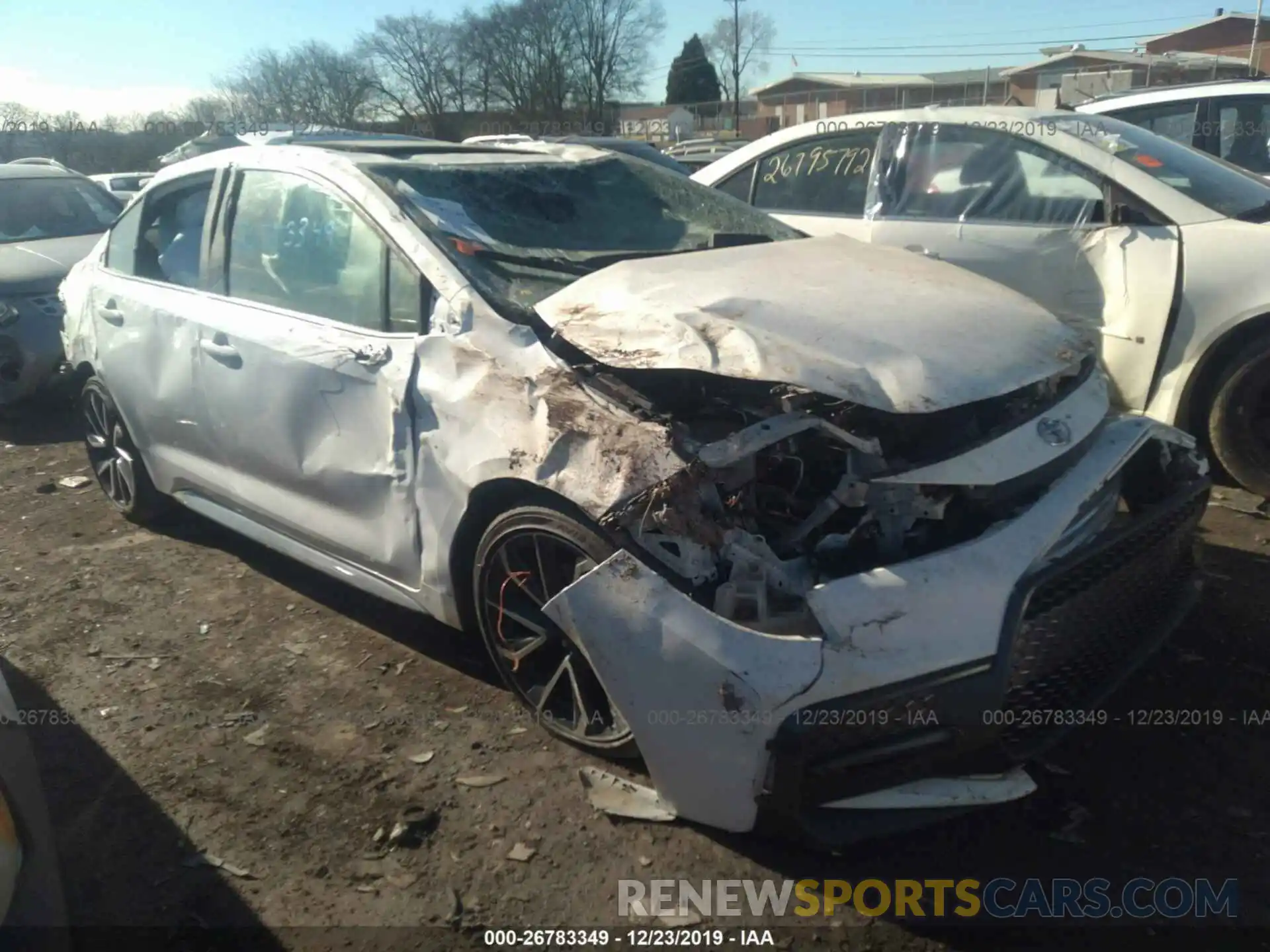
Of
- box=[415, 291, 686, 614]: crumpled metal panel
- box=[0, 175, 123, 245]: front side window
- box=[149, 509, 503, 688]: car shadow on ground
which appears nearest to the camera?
box=[415, 291, 686, 614]: crumpled metal panel

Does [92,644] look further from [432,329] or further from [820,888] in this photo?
[820,888]

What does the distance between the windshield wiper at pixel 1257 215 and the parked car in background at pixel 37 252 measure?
7.05 metres

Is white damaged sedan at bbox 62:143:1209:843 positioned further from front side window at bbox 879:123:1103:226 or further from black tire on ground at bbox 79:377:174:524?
front side window at bbox 879:123:1103:226

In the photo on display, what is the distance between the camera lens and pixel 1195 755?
2.79m

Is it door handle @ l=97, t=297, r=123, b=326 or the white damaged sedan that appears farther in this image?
door handle @ l=97, t=297, r=123, b=326

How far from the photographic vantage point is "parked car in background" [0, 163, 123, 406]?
22.3 ft

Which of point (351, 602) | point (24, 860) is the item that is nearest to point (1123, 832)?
point (24, 860)

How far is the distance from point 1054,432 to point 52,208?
8373mm

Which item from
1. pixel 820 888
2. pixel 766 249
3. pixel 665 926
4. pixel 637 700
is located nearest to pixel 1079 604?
pixel 820 888

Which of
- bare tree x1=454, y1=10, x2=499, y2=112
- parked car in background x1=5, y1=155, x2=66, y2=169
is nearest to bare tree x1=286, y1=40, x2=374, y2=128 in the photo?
bare tree x1=454, y1=10, x2=499, y2=112

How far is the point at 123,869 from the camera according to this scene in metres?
2.58

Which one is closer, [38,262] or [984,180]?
[984,180]

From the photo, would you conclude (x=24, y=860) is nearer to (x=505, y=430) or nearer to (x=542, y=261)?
(x=505, y=430)

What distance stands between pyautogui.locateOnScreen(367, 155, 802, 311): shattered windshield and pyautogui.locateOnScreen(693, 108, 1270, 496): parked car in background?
3.61 feet
